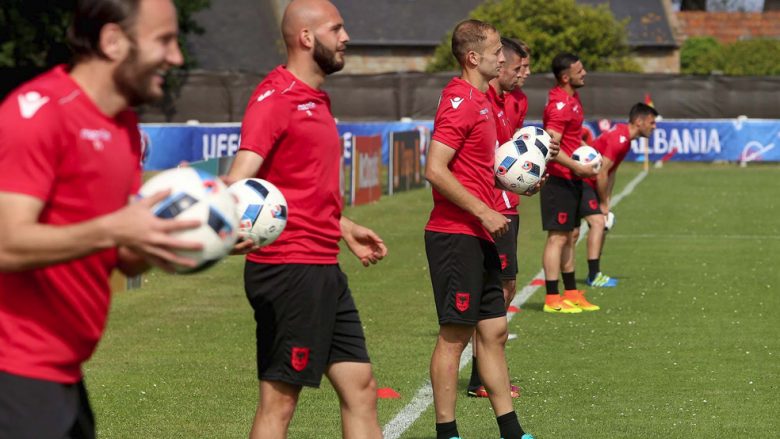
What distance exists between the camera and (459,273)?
24.8 ft

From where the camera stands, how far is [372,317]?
12.9m

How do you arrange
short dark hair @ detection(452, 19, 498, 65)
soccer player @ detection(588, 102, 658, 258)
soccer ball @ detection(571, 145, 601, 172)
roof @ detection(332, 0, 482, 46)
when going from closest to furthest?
short dark hair @ detection(452, 19, 498, 65) < soccer ball @ detection(571, 145, 601, 172) < soccer player @ detection(588, 102, 658, 258) < roof @ detection(332, 0, 482, 46)

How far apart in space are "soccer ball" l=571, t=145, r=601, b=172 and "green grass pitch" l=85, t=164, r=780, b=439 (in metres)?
1.44

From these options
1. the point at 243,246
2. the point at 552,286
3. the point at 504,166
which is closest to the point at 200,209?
the point at 243,246

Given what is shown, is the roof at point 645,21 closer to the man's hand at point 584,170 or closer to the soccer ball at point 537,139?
the man's hand at point 584,170

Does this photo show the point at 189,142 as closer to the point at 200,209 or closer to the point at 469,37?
the point at 469,37

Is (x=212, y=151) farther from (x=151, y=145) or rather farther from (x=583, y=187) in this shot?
(x=583, y=187)

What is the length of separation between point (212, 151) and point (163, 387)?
2395 centimetres

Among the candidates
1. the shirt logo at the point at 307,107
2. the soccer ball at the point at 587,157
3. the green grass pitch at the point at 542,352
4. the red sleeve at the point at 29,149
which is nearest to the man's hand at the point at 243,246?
the shirt logo at the point at 307,107

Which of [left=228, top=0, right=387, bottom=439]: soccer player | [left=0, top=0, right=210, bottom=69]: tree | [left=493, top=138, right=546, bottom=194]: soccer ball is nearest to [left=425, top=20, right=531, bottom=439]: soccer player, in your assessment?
[left=493, top=138, right=546, bottom=194]: soccer ball

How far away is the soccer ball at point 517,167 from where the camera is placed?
27.8 ft

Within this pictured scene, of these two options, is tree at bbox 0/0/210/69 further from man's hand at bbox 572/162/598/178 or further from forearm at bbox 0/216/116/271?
forearm at bbox 0/216/116/271

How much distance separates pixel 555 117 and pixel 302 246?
22.6ft

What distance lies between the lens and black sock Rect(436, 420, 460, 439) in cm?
758
